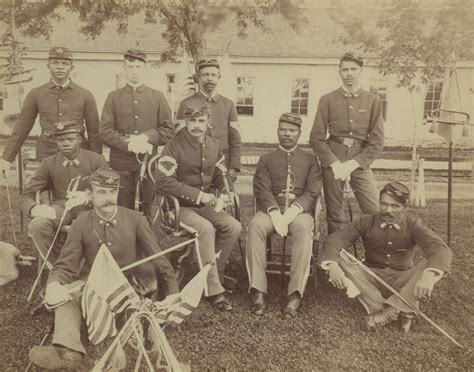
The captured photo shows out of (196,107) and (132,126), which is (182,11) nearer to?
(132,126)

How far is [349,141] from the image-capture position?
14.2 feet

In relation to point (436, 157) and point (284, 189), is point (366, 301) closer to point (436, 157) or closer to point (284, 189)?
point (284, 189)

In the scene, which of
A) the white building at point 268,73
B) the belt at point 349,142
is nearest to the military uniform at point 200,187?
the belt at point 349,142

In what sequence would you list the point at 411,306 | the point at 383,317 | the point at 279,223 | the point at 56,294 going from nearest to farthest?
the point at 56,294 < the point at 411,306 < the point at 383,317 < the point at 279,223

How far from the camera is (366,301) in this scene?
3492 millimetres

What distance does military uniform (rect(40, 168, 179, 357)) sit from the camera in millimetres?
2941

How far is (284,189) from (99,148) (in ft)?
5.43

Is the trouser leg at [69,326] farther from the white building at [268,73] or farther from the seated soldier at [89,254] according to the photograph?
the white building at [268,73]

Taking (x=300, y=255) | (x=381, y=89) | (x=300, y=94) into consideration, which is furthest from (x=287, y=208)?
(x=300, y=94)

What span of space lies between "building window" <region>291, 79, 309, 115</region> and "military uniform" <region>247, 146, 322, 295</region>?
10396 mm

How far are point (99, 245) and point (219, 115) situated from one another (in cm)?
190

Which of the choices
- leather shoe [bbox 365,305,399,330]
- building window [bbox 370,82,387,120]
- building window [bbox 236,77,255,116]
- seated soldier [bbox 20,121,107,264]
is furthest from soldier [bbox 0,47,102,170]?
building window [bbox 236,77,255,116]

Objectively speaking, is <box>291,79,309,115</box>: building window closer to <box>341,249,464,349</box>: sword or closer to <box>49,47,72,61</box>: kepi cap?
<box>49,47,72,61</box>: kepi cap

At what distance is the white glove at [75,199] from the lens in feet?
11.9
